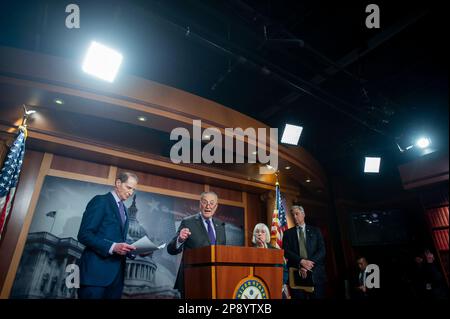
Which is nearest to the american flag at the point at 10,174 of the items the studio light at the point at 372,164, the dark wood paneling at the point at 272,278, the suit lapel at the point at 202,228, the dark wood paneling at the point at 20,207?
the dark wood paneling at the point at 20,207

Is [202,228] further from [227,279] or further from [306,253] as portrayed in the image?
[306,253]

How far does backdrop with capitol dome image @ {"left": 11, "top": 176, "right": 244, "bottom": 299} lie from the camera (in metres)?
3.30

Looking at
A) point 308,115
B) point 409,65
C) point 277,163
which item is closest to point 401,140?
point 409,65

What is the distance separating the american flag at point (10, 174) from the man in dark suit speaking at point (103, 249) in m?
1.12

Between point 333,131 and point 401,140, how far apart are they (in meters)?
1.37

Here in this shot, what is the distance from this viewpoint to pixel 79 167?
3.97 metres

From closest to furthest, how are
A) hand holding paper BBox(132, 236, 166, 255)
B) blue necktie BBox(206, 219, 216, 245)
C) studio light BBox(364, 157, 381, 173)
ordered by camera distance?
hand holding paper BBox(132, 236, 166, 255)
blue necktie BBox(206, 219, 216, 245)
studio light BBox(364, 157, 381, 173)

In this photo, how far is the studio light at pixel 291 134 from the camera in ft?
13.6

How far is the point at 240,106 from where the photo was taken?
5102 millimetres

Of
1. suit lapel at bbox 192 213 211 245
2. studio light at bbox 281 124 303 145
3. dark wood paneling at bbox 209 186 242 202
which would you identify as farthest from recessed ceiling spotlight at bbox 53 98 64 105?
studio light at bbox 281 124 303 145

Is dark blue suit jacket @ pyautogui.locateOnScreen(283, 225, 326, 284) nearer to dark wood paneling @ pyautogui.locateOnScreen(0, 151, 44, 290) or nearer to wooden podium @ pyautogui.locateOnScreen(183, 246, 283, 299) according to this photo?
wooden podium @ pyautogui.locateOnScreen(183, 246, 283, 299)

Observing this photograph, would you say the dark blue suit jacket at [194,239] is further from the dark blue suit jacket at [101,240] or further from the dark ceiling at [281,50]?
the dark ceiling at [281,50]

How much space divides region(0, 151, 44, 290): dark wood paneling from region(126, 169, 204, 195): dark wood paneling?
55.1 inches

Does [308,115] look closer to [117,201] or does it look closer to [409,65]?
[409,65]
